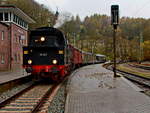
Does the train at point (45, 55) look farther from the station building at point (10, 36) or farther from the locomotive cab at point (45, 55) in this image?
the station building at point (10, 36)

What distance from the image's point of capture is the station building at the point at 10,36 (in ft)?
89.6

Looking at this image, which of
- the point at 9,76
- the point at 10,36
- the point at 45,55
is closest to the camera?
the point at 45,55

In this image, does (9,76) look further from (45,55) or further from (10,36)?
(10,36)

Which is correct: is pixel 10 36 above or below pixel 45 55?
above

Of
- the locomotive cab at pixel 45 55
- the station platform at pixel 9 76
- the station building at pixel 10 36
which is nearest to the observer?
the locomotive cab at pixel 45 55

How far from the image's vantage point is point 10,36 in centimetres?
2928

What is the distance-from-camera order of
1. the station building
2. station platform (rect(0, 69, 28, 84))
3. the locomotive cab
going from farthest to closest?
the station building
station platform (rect(0, 69, 28, 84))
the locomotive cab

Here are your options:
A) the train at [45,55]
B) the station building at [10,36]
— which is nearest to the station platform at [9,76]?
the train at [45,55]

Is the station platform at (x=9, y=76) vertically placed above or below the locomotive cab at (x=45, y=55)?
below

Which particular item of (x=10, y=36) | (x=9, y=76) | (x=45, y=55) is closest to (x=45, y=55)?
(x=45, y=55)

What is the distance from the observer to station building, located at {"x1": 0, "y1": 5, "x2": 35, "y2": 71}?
27312 mm

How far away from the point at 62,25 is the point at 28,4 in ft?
27.4

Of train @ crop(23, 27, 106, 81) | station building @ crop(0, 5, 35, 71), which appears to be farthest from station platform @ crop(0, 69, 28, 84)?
station building @ crop(0, 5, 35, 71)

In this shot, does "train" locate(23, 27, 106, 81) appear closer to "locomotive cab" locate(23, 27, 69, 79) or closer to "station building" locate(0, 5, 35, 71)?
"locomotive cab" locate(23, 27, 69, 79)
